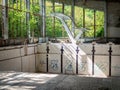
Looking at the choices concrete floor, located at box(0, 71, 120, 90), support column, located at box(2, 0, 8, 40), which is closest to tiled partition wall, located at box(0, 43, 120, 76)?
support column, located at box(2, 0, 8, 40)

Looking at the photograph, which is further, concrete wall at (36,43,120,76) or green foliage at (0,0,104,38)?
concrete wall at (36,43,120,76)

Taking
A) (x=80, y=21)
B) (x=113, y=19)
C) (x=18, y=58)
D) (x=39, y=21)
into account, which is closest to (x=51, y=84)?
(x=18, y=58)

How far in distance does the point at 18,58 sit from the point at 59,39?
6.52 metres

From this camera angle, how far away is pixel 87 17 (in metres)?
21.1

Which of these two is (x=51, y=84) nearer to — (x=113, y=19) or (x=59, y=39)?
(x=59, y=39)

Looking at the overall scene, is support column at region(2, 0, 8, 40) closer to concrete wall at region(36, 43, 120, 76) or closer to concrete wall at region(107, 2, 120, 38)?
concrete wall at region(36, 43, 120, 76)

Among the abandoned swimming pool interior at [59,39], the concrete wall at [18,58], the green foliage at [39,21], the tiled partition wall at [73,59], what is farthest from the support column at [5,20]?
the tiled partition wall at [73,59]

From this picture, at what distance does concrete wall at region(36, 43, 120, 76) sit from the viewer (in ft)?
54.2

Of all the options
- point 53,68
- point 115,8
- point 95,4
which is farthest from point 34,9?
point 115,8

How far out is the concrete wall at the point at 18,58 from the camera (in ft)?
39.4

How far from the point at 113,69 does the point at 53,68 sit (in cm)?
353

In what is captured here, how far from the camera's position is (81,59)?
1683 cm

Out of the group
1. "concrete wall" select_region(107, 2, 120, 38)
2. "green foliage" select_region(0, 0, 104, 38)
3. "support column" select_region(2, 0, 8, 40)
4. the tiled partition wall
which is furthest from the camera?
"concrete wall" select_region(107, 2, 120, 38)

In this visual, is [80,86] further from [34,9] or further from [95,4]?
[95,4]
